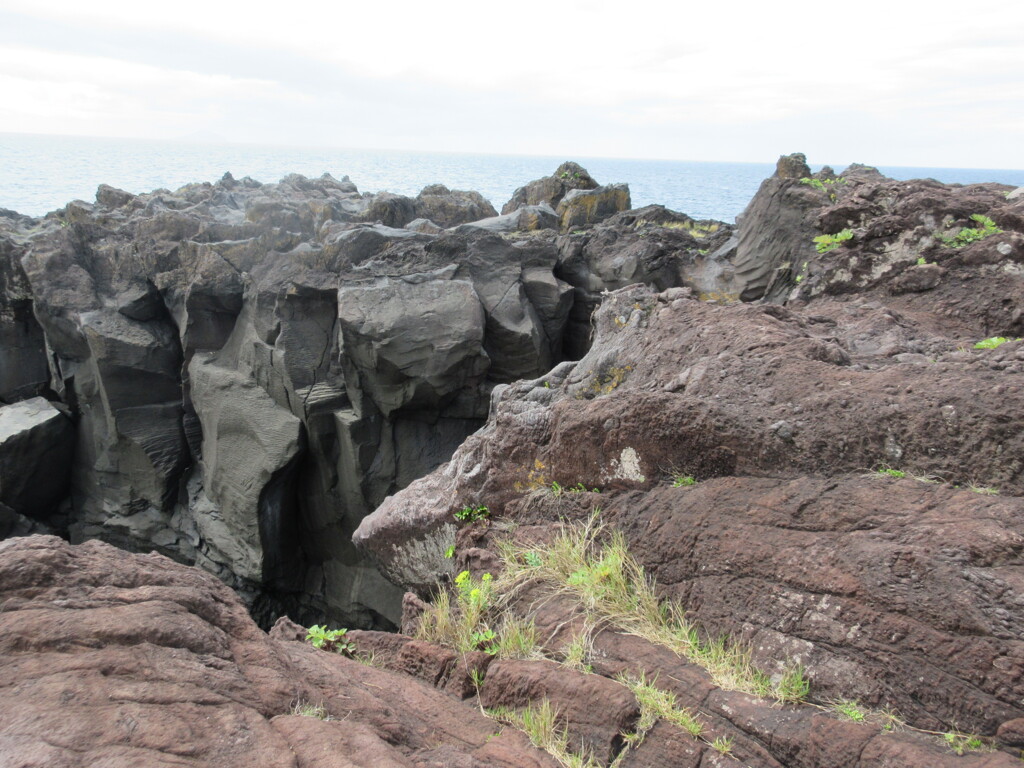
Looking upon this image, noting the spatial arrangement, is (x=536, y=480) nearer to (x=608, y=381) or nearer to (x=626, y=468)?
(x=626, y=468)

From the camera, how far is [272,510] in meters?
14.0

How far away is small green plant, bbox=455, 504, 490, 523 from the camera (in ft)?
18.6

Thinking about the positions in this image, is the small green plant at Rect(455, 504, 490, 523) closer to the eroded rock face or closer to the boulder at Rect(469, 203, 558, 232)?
the eroded rock face

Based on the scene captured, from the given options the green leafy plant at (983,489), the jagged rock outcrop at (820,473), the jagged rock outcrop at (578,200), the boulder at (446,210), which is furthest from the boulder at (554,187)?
the green leafy plant at (983,489)

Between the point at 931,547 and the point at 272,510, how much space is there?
42.4 feet

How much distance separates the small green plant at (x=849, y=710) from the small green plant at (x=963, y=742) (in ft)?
Answer: 1.05

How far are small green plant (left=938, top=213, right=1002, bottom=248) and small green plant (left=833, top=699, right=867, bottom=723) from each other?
196 inches

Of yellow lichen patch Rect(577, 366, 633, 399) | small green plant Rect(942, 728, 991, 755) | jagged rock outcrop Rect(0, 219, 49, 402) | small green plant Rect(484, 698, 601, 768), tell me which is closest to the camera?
small green plant Rect(942, 728, 991, 755)

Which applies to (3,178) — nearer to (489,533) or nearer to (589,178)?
(589,178)

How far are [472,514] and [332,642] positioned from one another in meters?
1.64

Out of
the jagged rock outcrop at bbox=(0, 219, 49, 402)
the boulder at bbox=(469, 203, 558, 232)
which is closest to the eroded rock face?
the boulder at bbox=(469, 203, 558, 232)

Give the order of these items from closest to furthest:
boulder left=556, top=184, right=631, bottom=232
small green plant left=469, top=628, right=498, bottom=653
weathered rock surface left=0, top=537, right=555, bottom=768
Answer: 1. weathered rock surface left=0, top=537, right=555, bottom=768
2. small green plant left=469, top=628, right=498, bottom=653
3. boulder left=556, top=184, right=631, bottom=232

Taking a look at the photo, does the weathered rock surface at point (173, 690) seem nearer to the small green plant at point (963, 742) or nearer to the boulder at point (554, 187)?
the small green plant at point (963, 742)

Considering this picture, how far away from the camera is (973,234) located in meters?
6.37
